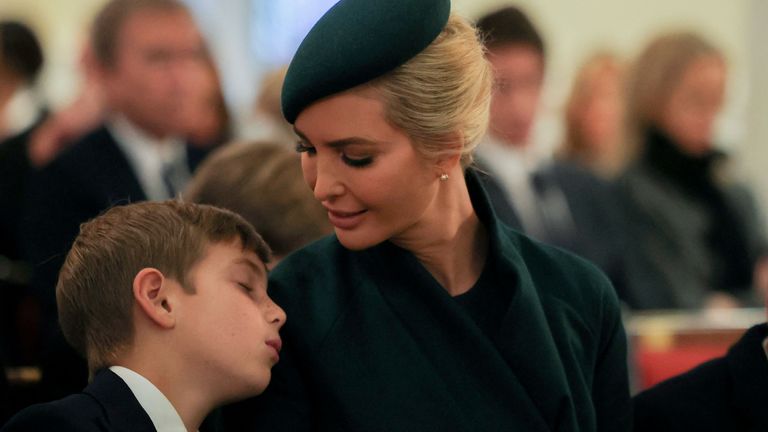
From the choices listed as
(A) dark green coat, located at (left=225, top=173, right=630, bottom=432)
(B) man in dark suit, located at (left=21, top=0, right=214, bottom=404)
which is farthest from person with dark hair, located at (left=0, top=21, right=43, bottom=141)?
(A) dark green coat, located at (left=225, top=173, right=630, bottom=432)

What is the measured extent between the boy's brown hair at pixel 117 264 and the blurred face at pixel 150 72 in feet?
5.81

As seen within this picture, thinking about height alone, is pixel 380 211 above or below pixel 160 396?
above

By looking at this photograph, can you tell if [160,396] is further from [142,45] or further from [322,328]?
[142,45]

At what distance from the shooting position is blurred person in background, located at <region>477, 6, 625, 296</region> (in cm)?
375

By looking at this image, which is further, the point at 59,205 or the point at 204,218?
the point at 59,205

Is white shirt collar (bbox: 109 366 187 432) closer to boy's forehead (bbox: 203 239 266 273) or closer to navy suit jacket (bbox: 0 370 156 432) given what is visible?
navy suit jacket (bbox: 0 370 156 432)

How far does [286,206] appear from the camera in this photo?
2.70 m

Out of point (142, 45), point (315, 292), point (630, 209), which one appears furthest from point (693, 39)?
point (315, 292)

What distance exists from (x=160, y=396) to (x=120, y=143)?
178cm

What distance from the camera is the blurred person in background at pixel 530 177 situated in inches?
147

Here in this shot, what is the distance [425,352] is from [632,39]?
20.3ft

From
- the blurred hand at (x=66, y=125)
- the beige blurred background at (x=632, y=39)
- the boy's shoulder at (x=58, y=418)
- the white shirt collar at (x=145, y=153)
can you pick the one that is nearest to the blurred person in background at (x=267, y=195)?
the white shirt collar at (x=145, y=153)

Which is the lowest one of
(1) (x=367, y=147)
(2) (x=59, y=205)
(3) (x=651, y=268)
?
(3) (x=651, y=268)

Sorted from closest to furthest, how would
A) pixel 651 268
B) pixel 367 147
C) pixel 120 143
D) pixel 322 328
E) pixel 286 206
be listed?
pixel 367 147 → pixel 322 328 → pixel 286 206 → pixel 120 143 → pixel 651 268
